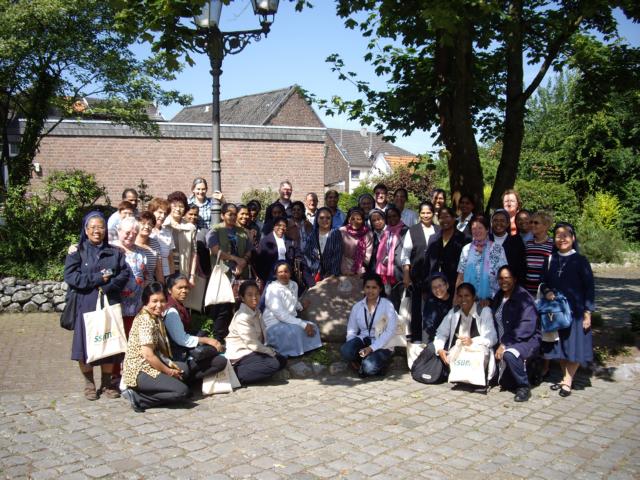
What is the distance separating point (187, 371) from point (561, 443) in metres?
3.69

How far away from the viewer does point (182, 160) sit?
2442cm

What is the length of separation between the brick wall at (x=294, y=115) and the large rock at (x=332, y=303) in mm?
30036

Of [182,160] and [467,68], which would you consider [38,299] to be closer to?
[467,68]

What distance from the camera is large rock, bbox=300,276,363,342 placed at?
8.07m

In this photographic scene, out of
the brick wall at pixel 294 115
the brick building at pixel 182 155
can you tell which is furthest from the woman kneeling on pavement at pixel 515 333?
the brick wall at pixel 294 115

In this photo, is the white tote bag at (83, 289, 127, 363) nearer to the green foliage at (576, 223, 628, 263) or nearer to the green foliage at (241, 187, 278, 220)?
the green foliage at (576, 223, 628, 263)

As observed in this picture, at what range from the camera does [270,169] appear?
25609 millimetres

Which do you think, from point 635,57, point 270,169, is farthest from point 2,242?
point 270,169

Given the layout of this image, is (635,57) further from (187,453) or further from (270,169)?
(270,169)

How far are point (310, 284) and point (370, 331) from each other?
133 centimetres

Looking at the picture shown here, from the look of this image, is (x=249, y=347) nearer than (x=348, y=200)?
Yes

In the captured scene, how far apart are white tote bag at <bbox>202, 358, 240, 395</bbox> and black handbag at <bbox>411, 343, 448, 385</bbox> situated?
217 cm

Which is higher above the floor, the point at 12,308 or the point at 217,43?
the point at 217,43

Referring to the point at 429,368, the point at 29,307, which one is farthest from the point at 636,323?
the point at 29,307
